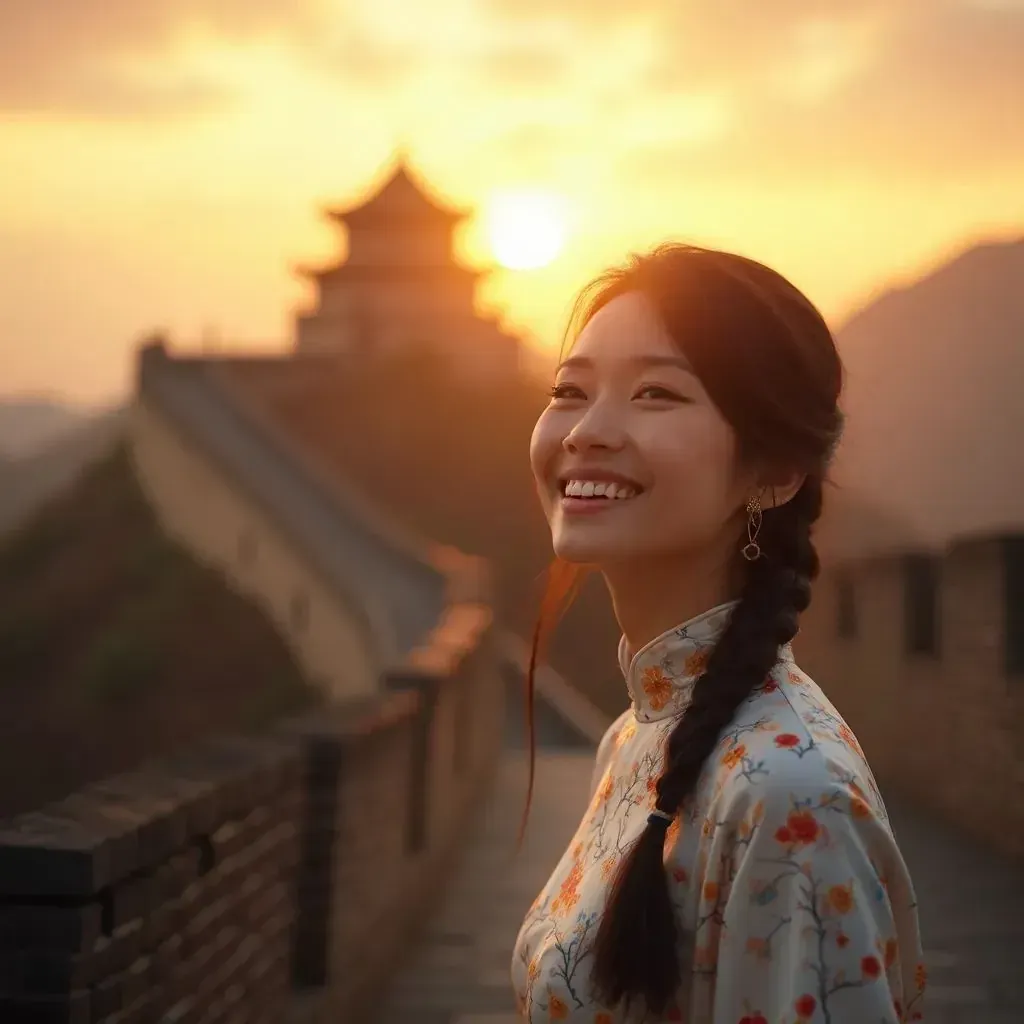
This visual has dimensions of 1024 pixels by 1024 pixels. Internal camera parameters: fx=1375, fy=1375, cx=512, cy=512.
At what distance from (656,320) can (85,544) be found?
100 ft

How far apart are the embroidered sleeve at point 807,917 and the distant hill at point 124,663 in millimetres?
19474

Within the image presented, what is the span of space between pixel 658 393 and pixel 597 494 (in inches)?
5.6

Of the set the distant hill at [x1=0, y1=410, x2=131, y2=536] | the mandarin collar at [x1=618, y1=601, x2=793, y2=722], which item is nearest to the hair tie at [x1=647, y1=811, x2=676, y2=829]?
the mandarin collar at [x1=618, y1=601, x2=793, y2=722]

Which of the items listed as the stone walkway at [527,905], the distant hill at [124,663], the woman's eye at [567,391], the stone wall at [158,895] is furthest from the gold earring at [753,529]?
the distant hill at [124,663]

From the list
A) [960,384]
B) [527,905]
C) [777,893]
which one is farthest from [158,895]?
[960,384]

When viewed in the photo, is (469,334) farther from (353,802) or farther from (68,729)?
(353,802)

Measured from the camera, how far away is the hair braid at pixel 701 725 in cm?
143

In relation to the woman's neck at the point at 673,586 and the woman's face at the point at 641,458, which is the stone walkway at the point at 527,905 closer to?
the woman's neck at the point at 673,586

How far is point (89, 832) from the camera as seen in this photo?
2.31m

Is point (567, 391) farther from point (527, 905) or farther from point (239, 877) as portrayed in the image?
point (527, 905)

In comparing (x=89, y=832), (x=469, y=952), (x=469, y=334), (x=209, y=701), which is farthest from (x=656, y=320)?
(x=469, y=334)

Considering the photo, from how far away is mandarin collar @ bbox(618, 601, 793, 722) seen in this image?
1704mm

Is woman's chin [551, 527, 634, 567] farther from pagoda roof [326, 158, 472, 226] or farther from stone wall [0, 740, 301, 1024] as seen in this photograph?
pagoda roof [326, 158, 472, 226]

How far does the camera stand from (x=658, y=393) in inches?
65.4
